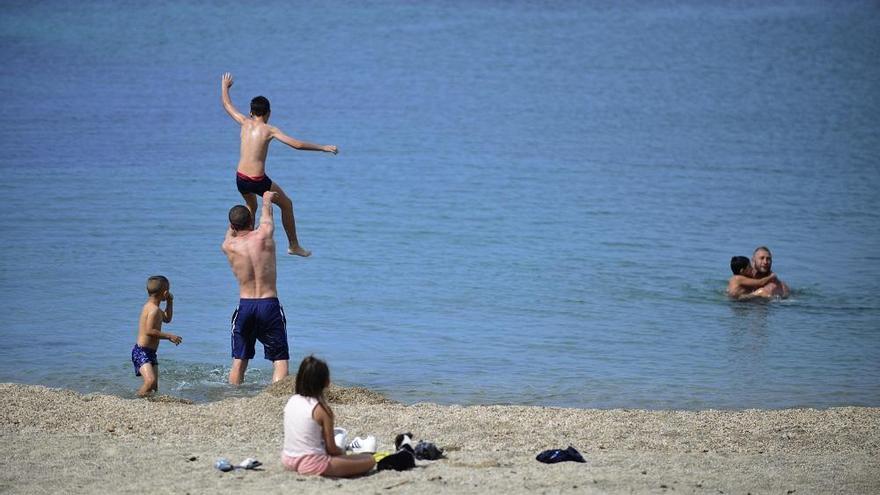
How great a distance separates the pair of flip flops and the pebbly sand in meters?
0.08

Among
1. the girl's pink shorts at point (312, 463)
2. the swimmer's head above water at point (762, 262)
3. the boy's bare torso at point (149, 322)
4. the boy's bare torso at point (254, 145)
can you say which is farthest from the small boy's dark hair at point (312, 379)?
the swimmer's head above water at point (762, 262)

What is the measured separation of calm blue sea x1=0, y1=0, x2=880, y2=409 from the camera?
1412cm

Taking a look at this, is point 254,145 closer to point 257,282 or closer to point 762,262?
point 257,282

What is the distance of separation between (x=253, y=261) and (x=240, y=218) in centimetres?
40

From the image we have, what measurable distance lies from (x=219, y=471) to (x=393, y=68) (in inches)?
1363

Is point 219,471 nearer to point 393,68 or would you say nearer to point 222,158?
point 222,158

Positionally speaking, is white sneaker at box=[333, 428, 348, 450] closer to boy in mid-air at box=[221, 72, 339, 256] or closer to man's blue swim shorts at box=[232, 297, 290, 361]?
man's blue swim shorts at box=[232, 297, 290, 361]

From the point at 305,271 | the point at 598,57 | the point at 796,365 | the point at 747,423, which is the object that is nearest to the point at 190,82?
the point at 598,57

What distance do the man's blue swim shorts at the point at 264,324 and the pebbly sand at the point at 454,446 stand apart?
1.83ft

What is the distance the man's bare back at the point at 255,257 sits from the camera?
11.2 metres

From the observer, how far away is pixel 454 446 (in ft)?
31.6

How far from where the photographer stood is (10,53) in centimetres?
4066

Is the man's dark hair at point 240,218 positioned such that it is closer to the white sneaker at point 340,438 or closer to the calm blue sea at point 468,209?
the calm blue sea at point 468,209

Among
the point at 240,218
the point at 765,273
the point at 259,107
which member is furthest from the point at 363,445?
the point at 765,273
